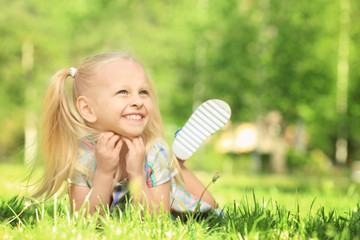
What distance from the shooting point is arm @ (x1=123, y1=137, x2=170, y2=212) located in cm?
250

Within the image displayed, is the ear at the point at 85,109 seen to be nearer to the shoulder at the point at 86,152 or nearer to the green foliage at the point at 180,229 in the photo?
the shoulder at the point at 86,152

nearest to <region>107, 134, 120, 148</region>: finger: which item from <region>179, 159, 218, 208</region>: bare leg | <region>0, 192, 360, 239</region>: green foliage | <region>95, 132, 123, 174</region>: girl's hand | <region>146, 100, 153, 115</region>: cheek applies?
<region>95, 132, 123, 174</region>: girl's hand

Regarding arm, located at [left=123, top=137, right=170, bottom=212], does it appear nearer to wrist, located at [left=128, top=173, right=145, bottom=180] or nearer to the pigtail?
wrist, located at [left=128, top=173, right=145, bottom=180]

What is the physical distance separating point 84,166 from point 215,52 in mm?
19556

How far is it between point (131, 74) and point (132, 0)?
21833mm

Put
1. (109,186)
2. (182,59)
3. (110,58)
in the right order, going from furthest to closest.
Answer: (182,59) < (110,58) < (109,186)

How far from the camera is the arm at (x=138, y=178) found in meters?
2.50

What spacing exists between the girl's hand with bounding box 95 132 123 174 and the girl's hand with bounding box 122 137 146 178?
57mm

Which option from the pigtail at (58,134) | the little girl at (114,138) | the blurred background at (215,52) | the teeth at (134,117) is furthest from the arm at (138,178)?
the blurred background at (215,52)

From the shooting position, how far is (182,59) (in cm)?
2311

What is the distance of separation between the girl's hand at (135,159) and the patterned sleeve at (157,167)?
136mm

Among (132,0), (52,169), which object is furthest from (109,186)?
(132,0)

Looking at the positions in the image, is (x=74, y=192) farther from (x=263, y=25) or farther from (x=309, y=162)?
(x=309, y=162)

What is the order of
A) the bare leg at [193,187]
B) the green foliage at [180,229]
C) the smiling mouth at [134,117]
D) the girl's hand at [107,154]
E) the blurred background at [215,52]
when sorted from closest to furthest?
the green foliage at [180,229] → the girl's hand at [107,154] → the smiling mouth at [134,117] → the bare leg at [193,187] → the blurred background at [215,52]
